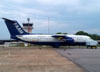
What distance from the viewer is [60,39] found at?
1683 inches

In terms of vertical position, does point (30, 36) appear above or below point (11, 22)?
below

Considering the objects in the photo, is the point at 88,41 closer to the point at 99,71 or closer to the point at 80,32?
the point at 99,71

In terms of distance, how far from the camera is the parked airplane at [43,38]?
4156 cm

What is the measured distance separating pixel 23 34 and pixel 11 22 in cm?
358

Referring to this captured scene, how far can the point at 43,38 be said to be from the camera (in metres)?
41.9

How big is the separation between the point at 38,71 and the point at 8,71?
4.76 feet

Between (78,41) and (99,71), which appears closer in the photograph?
(99,71)

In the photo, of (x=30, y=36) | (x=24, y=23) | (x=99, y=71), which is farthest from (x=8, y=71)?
(x=24, y=23)

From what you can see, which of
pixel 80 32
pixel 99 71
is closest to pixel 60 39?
pixel 99 71

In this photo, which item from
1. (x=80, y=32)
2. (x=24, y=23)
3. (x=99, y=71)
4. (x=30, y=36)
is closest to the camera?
(x=99, y=71)

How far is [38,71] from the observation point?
959 cm

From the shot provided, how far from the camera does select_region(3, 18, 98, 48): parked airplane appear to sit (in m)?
41.6

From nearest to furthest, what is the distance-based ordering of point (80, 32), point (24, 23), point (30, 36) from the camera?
point (30, 36) < point (24, 23) < point (80, 32)

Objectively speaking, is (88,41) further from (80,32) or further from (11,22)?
(80,32)
